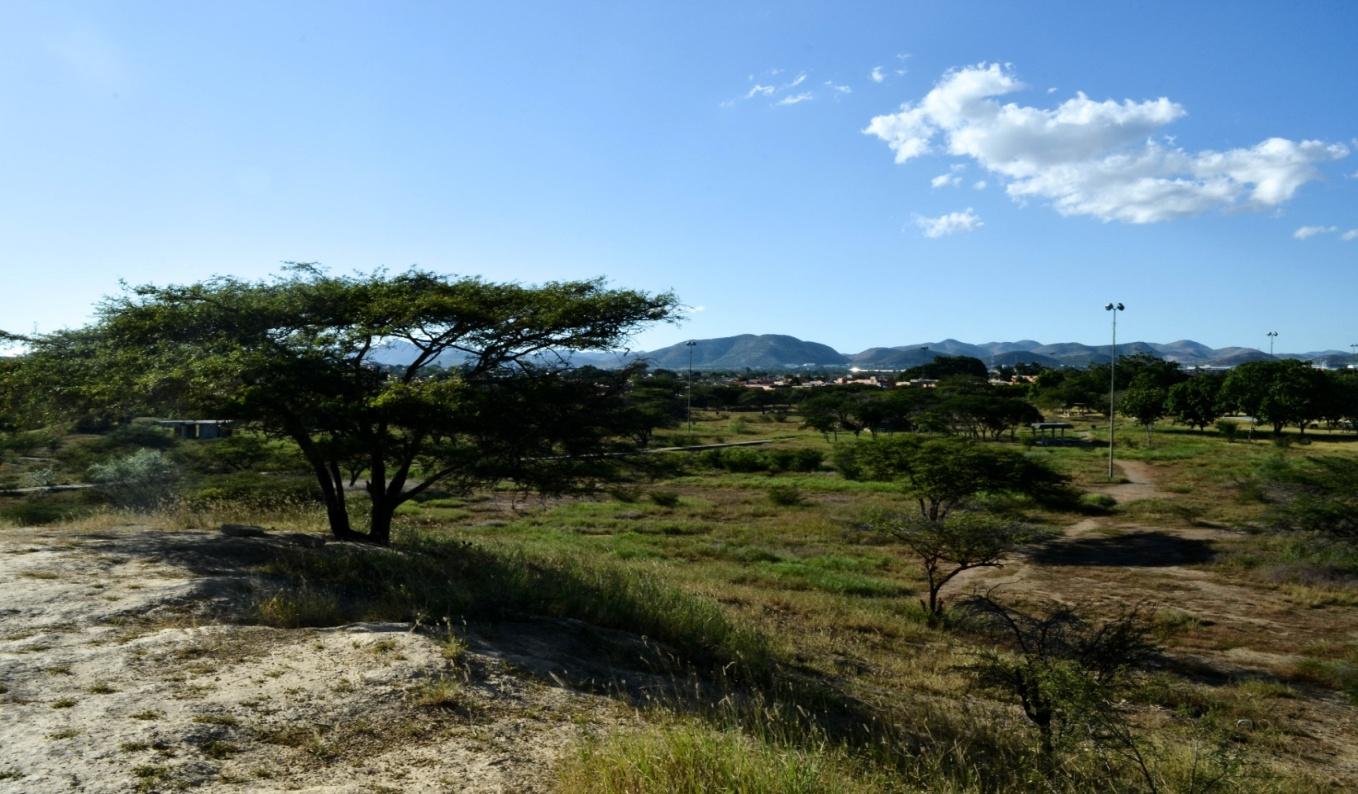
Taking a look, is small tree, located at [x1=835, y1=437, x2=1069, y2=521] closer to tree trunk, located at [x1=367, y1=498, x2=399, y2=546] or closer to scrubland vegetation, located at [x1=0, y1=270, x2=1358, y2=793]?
scrubland vegetation, located at [x1=0, y1=270, x2=1358, y2=793]

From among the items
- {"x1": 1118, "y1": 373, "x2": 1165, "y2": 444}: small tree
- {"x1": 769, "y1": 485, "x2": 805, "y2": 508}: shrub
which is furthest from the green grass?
{"x1": 1118, "y1": 373, "x2": 1165, "y2": 444}: small tree

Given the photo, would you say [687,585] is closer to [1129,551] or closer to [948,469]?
[948,469]

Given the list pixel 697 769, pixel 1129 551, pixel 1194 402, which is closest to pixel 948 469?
pixel 1129 551

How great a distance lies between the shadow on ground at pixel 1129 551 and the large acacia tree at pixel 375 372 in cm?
2051

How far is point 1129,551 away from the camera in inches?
1192

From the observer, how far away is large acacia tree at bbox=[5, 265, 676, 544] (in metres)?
13.0

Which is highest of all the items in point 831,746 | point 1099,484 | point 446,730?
point 446,730

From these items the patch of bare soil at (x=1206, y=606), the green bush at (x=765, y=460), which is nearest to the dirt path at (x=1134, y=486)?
the patch of bare soil at (x=1206, y=606)

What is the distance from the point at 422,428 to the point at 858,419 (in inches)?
2573

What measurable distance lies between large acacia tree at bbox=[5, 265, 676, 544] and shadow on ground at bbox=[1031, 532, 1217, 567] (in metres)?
20.5

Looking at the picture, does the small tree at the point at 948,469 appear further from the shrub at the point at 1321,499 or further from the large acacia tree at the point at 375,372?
the large acacia tree at the point at 375,372

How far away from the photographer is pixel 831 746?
272 inches

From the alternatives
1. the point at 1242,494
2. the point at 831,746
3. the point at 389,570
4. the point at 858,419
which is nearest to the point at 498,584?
the point at 389,570

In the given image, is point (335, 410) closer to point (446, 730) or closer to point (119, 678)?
point (119, 678)
